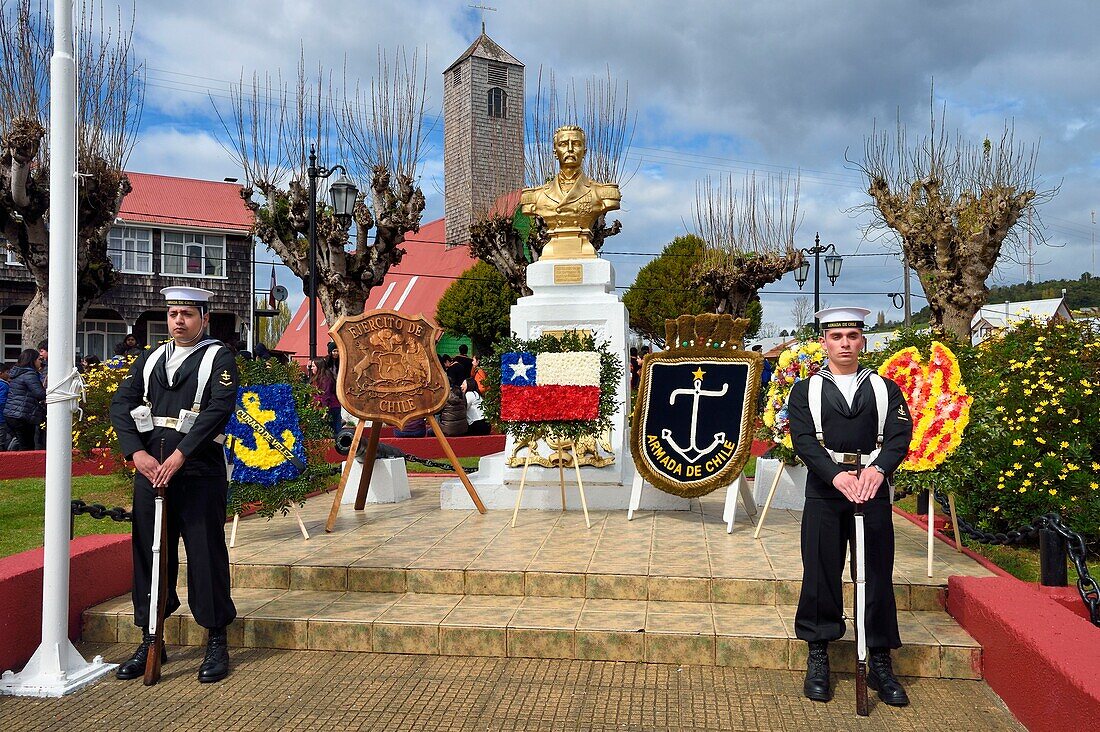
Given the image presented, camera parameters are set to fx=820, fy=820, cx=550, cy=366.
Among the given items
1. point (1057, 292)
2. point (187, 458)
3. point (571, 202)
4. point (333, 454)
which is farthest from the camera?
point (1057, 292)

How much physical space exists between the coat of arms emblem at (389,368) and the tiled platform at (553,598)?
1.16 meters

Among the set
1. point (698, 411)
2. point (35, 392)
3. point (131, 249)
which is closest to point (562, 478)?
point (698, 411)

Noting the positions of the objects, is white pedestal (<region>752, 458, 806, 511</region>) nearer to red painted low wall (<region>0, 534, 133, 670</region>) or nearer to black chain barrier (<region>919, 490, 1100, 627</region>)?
black chain barrier (<region>919, 490, 1100, 627</region>)

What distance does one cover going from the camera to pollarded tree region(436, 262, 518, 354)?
37.5 meters

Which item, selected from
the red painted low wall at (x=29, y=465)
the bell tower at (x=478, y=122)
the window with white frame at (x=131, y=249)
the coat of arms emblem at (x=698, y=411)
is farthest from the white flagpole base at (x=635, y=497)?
the bell tower at (x=478, y=122)

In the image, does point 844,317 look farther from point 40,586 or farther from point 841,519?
point 40,586

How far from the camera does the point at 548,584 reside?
5.45 meters

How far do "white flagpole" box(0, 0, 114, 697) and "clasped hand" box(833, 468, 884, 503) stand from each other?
4.03 meters

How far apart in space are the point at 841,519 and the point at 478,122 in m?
45.2

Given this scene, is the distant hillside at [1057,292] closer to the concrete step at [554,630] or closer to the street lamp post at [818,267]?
the street lamp post at [818,267]

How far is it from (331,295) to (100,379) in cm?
1019

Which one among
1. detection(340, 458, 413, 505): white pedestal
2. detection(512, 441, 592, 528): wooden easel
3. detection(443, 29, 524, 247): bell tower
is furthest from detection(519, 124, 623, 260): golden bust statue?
detection(443, 29, 524, 247): bell tower

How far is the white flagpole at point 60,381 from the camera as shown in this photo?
171 inches

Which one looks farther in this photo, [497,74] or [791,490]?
[497,74]
